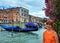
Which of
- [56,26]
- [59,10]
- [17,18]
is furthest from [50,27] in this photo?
[17,18]

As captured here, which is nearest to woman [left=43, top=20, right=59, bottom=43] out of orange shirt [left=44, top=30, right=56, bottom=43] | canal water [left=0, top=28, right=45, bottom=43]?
orange shirt [left=44, top=30, right=56, bottom=43]

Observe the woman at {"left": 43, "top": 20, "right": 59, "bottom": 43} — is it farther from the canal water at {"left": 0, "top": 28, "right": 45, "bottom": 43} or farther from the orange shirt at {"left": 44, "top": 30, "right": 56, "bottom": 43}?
the canal water at {"left": 0, "top": 28, "right": 45, "bottom": 43}

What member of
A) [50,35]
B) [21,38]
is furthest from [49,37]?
[21,38]

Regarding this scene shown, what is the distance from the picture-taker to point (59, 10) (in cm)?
700

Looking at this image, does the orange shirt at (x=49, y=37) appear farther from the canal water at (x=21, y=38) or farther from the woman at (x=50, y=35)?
the canal water at (x=21, y=38)

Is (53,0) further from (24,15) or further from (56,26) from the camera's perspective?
(24,15)

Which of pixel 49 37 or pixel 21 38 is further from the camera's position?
pixel 21 38

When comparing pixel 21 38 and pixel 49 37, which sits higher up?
pixel 49 37

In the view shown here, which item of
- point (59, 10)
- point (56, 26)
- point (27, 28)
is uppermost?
point (59, 10)

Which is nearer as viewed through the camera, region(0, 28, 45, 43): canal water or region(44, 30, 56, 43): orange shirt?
region(44, 30, 56, 43): orange shirt

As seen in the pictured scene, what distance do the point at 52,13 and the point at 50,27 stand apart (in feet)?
5.38

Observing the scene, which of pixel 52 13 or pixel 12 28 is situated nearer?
pixel 52 13

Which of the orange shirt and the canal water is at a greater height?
the orange shirt

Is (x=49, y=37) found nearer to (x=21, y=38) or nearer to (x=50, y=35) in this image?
(x=50, y=35)
